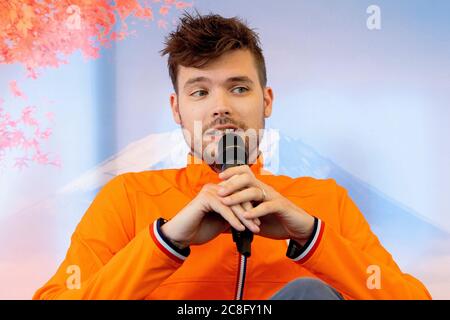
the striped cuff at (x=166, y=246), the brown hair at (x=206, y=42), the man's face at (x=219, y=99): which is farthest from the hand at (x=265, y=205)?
the brown hair at (x=206, y=42)

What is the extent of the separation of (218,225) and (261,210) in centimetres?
13

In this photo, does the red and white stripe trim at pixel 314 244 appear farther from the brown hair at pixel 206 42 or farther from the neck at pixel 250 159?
the brown hair at pixel 206 42

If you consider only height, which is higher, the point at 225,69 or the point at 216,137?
the point at 225,69

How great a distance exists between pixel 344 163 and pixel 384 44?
419 mm

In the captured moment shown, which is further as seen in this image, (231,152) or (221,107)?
(221,107)

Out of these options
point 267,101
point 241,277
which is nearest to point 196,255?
point 241,277

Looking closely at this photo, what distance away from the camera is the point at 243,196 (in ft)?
3.84

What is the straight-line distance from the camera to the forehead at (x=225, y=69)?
1.47 m

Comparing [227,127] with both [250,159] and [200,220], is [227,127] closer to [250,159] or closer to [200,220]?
[250,159]

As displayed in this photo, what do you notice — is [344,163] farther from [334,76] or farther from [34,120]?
[34,120]

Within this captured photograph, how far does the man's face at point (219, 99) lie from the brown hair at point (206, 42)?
2cm

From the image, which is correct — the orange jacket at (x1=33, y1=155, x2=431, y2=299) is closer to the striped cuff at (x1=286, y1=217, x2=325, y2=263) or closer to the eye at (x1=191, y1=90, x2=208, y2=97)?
the striped cuff at (x1=286, y1=217, x2=325, y2=263)

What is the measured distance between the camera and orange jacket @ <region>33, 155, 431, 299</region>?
1223 millimetres

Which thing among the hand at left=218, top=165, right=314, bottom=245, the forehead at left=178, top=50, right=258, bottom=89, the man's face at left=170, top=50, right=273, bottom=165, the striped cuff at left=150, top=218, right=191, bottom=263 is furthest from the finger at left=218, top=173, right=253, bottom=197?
the forehead at left=178, top=50, right=258, bottom=89
